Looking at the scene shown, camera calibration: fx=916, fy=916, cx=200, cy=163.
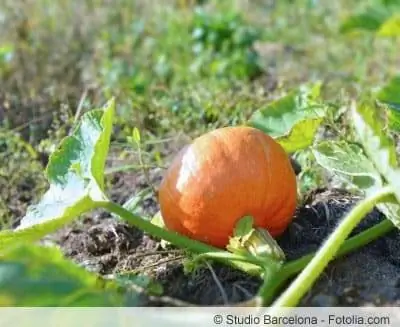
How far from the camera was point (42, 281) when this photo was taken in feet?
4.48

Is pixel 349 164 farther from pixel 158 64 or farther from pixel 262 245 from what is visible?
pixel 158 64

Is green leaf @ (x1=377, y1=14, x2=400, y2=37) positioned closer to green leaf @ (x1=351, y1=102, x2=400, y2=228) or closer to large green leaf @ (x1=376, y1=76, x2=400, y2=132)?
large green leaf @ (x1=376, y1=76, x2=400, y2=132)

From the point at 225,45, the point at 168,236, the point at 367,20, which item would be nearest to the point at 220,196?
the point at 168,236

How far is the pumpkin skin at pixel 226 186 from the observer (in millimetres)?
1865

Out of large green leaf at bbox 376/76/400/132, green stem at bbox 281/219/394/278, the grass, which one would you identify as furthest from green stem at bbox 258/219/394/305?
the grass

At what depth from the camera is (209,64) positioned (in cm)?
420

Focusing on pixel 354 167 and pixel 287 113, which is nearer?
pixel 354 167

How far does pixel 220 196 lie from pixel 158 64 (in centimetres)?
238

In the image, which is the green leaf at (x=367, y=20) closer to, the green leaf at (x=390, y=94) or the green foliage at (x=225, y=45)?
the green leaf at (x=390, y=94)

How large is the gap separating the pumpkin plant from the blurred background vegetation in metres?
0.76

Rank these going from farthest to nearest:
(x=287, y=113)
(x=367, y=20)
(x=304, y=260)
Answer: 1. (x=367, y=20)
2. (x=287, y=113)
3. (x=304, y=260)

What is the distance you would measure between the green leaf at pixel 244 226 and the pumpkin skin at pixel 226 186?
0.02 metres

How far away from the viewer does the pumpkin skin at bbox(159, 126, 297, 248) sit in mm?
1865

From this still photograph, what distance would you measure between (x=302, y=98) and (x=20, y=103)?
140 centimetres
